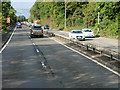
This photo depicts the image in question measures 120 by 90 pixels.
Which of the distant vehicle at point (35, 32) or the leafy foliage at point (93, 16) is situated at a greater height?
the leafy foliage at point (93, 16)

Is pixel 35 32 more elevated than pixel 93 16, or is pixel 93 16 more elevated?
pixel 93 16

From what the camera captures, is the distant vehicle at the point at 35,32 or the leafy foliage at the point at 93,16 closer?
the distant vehicle at the point at 35,32

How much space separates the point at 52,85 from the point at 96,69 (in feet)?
12.3

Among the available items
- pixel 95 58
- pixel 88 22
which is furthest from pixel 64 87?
pixel 88 22

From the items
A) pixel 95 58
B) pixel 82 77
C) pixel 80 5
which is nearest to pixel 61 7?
pixel 80 5

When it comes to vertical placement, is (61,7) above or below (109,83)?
above

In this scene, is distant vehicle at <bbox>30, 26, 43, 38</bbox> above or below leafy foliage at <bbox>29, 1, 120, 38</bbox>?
below

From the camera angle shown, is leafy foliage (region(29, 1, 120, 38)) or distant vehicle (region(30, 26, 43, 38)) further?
leafy foliage (region(29, 1, 120, 38))

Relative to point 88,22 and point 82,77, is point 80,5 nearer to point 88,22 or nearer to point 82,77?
point 88,22

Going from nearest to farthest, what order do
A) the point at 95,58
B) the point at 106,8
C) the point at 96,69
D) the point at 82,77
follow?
the point at 82,77
the point at 96,69
the point at 95,58
the point at 106,8

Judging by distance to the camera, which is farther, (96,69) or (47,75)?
(96,69)

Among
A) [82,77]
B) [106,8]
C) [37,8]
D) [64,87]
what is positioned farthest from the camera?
[37,8]

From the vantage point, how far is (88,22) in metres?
64.1

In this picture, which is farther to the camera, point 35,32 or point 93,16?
point 93,16
